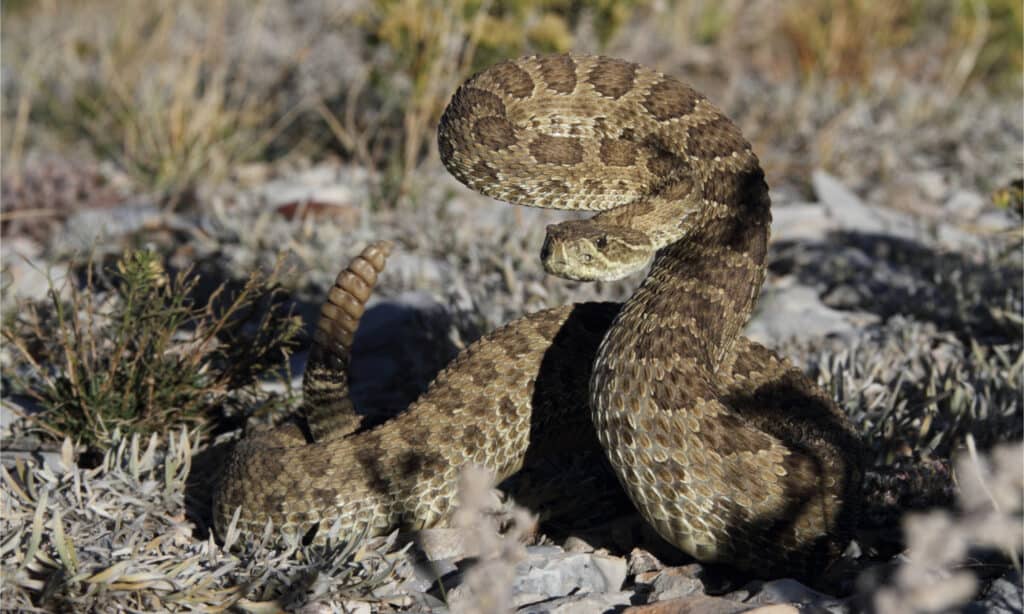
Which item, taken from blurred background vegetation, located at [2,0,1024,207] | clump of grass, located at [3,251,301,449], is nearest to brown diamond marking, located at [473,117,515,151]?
clump of grass, located at [3,251,301,449]

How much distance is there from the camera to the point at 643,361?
444 cm

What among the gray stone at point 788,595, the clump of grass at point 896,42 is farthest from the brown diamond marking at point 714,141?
the clump of grass at point 896,42

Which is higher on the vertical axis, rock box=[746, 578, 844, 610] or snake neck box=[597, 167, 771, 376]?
snake neck box=[597, 167, 771, 376]

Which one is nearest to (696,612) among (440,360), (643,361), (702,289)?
(643,361)

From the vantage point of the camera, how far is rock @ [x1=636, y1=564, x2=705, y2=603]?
13.8ft

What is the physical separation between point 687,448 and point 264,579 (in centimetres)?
173

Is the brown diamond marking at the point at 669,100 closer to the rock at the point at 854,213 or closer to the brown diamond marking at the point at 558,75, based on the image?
the brown diamond marking at the point at 558,75

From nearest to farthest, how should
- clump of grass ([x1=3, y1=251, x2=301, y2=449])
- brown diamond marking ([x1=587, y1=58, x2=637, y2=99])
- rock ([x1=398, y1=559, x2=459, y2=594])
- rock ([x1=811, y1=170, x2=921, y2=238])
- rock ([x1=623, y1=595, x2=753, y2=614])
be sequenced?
rock ([x1=623, y1=595, x2=753, y2=614])
rock ([x1=398, y1=559, x2=459, y2=594])
clump of grass ([x1=3, y1=251, x2=301, y2=449])
brown diamond marking ([x1=587, y1=58, x2=637, y2=99])
rock ([x1=811, y1=170, x2=921, y2=238])

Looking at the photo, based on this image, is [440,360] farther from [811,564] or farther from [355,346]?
[811,564]

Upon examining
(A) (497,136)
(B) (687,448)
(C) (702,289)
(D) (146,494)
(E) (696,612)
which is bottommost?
(D) (146,494)

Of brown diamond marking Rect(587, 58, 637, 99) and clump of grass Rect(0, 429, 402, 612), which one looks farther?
brown diamond marking Rect(587, 58, 637, 99)

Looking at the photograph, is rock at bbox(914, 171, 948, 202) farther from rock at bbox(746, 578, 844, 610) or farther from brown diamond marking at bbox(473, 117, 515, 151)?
rock at bbox(746, 578, 844, 610)

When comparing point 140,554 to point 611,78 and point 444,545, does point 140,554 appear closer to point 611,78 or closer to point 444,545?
point 444,545

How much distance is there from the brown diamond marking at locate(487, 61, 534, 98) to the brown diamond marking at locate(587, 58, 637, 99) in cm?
32
